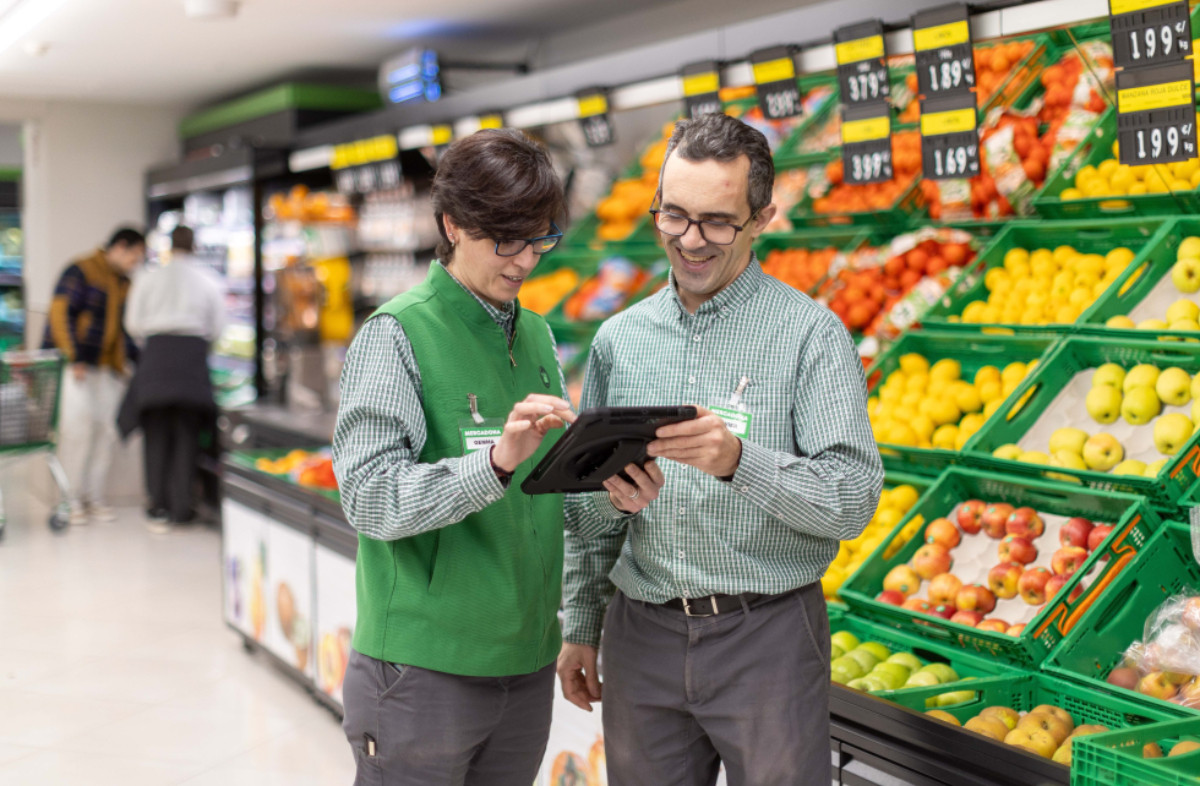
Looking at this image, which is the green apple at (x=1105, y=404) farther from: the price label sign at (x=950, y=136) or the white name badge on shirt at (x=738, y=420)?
the white name badge on shirt at (x=738, y=420)

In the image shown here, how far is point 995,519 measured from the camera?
280cm

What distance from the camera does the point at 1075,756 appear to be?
1.65 m

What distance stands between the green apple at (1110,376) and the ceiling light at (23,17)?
5.72 meters

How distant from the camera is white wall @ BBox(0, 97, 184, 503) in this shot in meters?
10.5

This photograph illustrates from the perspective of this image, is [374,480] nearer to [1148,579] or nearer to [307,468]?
[1148,579]

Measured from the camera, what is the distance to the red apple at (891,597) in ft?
8.96

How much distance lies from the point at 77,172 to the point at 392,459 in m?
10.3

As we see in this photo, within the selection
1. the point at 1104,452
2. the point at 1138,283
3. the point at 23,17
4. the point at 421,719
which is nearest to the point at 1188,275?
the point at 1138,283

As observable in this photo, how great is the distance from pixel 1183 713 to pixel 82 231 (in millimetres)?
10775

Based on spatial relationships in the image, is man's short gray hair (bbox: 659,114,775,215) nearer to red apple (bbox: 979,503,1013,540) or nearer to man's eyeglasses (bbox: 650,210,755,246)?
man's eyeglasses (bbox: 650,210,755,246)

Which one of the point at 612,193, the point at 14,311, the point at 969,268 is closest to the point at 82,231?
the point at 14,311

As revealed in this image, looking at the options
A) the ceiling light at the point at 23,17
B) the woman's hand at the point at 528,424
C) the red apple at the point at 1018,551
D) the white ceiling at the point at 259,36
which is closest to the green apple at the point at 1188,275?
the red apple at the point at 1018,551

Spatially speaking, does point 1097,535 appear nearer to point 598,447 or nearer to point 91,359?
point 598,447

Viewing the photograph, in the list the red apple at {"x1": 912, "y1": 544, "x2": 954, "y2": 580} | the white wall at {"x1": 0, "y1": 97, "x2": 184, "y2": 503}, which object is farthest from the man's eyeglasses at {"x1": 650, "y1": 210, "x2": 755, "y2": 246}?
the white wall at {"x1": 0, "y1": 97, "x2": 184, "y2": 503}
